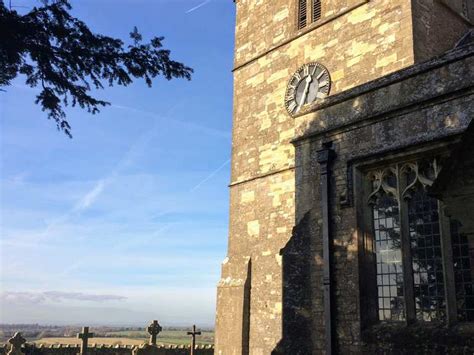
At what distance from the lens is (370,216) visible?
8.52 metres

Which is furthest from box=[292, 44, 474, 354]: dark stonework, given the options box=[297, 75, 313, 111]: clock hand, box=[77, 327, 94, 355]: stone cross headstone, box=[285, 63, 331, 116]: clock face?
box=[77, 327, 94, 355]: stone cross headstone

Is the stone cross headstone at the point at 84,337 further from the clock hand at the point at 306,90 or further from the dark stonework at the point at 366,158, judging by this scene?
the dark stonework at the point at 366,158

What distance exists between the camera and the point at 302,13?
15.4 metres

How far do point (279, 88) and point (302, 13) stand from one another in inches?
94.0

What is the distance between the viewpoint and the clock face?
546 inches

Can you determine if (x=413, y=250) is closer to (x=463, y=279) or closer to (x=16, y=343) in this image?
(x=463, y=279)

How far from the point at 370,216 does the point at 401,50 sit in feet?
17.5

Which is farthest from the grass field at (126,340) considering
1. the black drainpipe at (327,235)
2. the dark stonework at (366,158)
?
the black drainpipe at (327,235)

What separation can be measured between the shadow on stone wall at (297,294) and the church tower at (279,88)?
309cm

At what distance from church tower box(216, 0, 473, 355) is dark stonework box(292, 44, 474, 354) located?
11.8ft

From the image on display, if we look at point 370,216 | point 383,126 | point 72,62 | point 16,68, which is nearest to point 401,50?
point 383,126

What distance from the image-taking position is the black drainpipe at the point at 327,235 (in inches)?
324

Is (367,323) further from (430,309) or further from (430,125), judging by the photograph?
(430,125)

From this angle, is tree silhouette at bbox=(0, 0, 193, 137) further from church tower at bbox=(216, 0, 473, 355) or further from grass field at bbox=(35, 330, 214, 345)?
grass field at bbox=(35, 330, 214, 345)
